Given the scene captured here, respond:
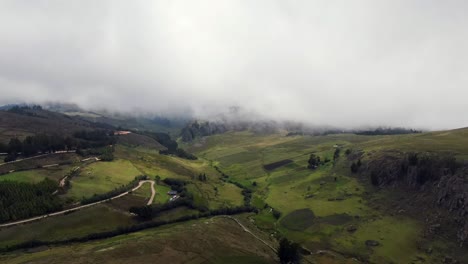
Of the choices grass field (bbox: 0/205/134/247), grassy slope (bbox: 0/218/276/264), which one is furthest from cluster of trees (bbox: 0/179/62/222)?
grassy slope (bbox: 0/218/276/264)

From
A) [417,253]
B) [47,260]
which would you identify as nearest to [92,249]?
→ [47,260]

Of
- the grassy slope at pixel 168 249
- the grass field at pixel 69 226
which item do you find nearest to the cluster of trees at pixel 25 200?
the grass field at pixel 69 226

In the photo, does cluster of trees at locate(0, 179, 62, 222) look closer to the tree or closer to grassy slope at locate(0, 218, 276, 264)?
grassy slope at locate(0, 218, 276, 264)

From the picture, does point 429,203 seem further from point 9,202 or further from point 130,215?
point 9,202

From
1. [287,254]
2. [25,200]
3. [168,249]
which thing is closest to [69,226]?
[25,200]

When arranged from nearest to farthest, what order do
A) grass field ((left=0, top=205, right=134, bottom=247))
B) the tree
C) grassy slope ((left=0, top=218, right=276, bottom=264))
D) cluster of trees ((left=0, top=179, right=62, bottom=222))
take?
grassy slope ((left=0, top=218, right=276, bottom=264))
the tree
grass field ((left=0, top=205, right=134, bottom=247))
cluster of trees ((left=0, top=179, right=62, bottom=222))

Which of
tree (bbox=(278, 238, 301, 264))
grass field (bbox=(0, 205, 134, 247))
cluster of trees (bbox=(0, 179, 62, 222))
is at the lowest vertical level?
tree (bbox=(278, 238, 301, 264))
